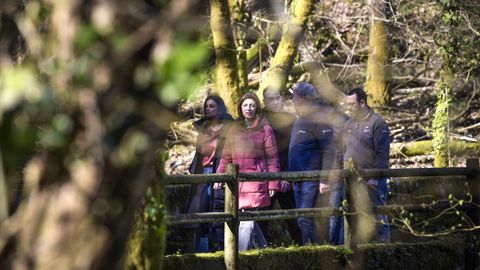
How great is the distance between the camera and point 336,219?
36.4 feet

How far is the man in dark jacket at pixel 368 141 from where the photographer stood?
448 inches

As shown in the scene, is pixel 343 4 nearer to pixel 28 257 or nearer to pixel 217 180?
pixel 217 180

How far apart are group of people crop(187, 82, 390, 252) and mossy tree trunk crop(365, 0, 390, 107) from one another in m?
7.03

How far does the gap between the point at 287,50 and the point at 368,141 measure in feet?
18.7

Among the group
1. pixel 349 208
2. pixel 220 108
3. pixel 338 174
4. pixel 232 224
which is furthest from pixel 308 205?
pixel 232 224

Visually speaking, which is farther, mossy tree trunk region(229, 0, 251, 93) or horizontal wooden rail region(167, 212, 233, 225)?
mossy tree trunk region(229, 0, 251, 93)

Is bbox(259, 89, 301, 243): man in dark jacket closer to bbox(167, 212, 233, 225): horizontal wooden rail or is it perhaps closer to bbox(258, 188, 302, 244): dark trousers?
bbox(258, 188, 302, 244): dark trousers

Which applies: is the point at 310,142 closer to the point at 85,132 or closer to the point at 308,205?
the point at 308,205

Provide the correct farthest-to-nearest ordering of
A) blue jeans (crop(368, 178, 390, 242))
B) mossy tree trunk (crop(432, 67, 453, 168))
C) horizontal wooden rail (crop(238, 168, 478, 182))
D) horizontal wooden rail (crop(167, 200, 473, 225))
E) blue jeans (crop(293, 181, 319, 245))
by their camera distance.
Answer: mossy tree trunk (crop(432, 67, 453, 168))
blue jeans (crop(368, 178, 390, 242))
blue jeans (crop(293, 181, 319, 245))
horizontal wooden rail (crop(238, 168, 478, 182))
horizontal wooden rail (crop(167, 200, 473, 225))

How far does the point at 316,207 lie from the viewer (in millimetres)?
11234

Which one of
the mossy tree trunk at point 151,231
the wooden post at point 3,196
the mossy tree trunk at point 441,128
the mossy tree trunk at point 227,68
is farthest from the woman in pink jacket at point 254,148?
the wooden post at point 3,196

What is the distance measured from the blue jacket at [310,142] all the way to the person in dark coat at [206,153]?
0.71m

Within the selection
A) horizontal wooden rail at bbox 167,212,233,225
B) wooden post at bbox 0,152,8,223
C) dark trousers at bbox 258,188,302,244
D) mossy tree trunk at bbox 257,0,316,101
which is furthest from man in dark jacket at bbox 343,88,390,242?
wooden post at bbox 0,152,8,223

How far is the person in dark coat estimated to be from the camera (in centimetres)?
1101
